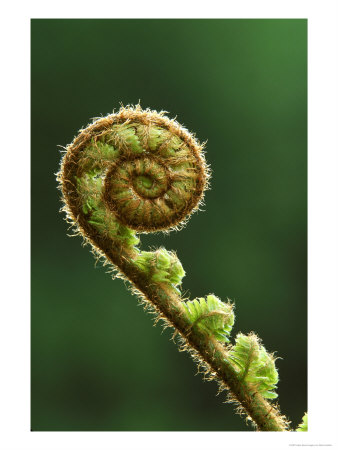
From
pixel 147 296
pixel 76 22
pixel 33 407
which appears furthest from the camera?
pixel 76 22

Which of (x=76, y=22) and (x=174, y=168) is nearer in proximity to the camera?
(x=174, y=168)

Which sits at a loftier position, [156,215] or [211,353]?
[156,215]

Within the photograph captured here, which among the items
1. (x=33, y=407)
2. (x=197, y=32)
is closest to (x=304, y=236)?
(x=197, y=32)

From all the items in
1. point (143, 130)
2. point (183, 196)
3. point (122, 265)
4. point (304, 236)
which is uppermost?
point (304, 236)

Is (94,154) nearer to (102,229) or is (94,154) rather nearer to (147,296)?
(102,229)

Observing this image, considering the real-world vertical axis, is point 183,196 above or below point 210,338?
above

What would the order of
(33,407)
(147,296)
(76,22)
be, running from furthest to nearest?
(76,22), (33,407), (147,296)

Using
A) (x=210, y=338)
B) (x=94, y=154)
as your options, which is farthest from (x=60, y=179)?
(x=210, y=338)
